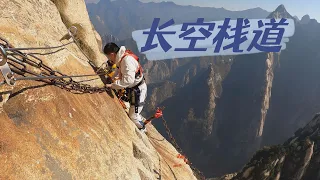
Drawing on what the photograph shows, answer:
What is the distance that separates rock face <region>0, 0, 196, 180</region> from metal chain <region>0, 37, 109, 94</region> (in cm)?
19

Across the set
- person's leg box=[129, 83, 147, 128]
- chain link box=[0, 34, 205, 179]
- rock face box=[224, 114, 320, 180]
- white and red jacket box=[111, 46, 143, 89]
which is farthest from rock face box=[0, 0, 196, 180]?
rock face box=[224, 114, 320, 180]

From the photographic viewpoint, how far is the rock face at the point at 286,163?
43.1 meters

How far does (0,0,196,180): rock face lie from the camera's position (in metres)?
5.77

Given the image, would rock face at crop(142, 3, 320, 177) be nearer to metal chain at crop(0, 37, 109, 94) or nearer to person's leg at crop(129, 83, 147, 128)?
person's leg at crop(129, 83, 147, 128)

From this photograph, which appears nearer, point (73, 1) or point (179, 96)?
point (73, 1)

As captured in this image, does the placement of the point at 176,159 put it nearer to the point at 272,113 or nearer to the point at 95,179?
the point at 95,179

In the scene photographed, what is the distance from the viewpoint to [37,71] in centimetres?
701

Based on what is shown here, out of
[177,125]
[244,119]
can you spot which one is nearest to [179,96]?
[177,125]

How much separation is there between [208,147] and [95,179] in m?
147

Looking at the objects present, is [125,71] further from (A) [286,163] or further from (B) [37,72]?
(A) [286,163]

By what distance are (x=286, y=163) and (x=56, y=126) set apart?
52872mm

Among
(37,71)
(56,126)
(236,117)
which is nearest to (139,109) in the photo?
(56,126)

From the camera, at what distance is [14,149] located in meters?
5.54

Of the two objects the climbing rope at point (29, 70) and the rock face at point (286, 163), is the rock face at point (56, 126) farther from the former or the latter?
the rock face at point (286, 163)
